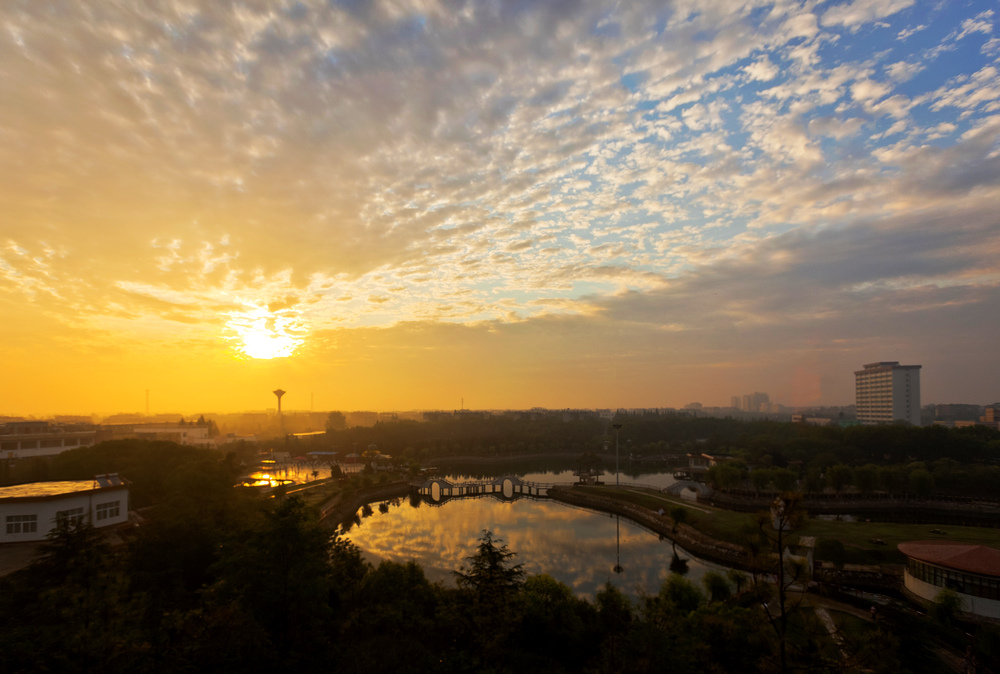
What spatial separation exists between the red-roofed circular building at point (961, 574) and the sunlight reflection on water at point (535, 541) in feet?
20.4

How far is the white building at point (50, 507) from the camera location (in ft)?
44.9

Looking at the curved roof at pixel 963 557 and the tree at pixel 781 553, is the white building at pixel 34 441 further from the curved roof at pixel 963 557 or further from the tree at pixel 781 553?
the curved roof at pixel 963 557

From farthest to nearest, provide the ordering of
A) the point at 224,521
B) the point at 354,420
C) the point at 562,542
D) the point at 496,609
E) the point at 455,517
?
the point at 354,420
the point at 455,517
the point at 562,542
the point at 224,521
the point at 496,609

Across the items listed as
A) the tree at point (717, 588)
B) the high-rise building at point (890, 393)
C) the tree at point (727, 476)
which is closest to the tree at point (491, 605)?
the tree at point (717, 588)

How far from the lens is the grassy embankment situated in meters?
17.0

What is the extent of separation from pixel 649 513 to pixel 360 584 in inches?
825

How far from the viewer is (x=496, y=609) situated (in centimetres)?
737

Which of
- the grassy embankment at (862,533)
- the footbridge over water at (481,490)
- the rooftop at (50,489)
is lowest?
the footbridge over water at (481,490)

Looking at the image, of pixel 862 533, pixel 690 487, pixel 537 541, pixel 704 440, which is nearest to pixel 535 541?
pixel 537 541

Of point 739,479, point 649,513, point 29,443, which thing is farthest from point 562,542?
point 29,443

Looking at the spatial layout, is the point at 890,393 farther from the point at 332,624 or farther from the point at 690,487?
the point at 332,624

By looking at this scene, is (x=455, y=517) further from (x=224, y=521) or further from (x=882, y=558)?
(x=882, y=558)

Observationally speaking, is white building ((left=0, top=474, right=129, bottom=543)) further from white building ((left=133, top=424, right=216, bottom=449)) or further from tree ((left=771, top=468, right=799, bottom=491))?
white building ((left=133, top=424, right=216, bottom=449))

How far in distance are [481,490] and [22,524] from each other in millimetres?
28211
